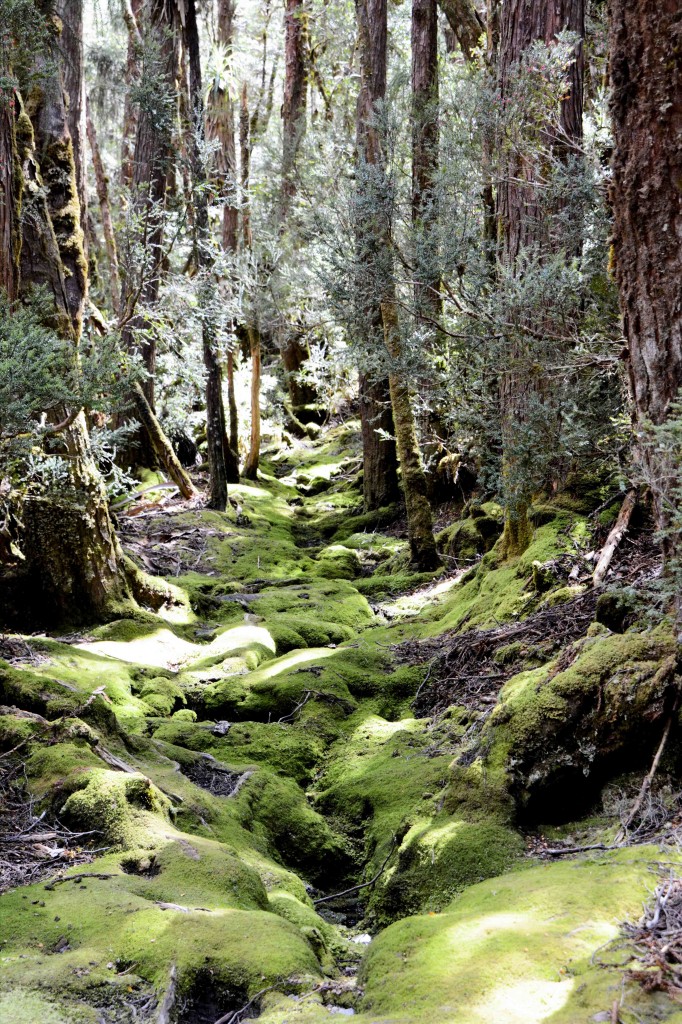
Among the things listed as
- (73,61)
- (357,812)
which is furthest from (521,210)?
(73,61)

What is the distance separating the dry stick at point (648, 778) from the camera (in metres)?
3.59

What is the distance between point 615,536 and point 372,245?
205 inches

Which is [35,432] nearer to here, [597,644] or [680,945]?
[597,644]

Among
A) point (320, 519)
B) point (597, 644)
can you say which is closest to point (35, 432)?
point (597, 644)

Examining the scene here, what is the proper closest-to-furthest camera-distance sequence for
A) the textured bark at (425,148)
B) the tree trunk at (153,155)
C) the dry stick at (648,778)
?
the dry stick at (648,778)
the textured bark at (425,148)
the tree trunk at (153,155)

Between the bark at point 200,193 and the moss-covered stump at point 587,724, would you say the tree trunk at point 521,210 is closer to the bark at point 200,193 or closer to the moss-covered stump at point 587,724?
the moss-covered stump at point 587,724

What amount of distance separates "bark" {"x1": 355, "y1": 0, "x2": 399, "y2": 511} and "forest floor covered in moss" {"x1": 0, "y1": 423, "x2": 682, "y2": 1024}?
408 centimetres

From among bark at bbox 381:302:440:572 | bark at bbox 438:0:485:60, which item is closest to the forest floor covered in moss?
bark at bbox 381:302:440:572

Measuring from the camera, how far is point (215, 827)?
4.58 m

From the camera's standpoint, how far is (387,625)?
912 cm

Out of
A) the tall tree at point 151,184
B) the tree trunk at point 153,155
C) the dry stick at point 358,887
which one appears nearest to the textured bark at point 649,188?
the dry stick at point 358,887

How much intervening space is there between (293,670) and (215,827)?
2877 millimetres

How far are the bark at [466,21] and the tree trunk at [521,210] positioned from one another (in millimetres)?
6952

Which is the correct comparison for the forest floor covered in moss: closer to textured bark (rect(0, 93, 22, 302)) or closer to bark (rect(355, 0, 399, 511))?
textured bark (rect(0, 93, 22, 302))
